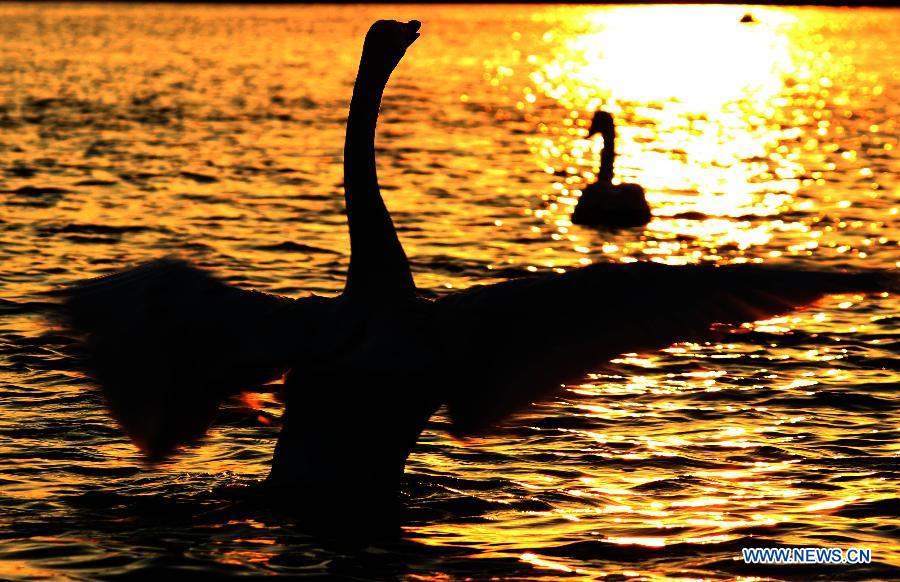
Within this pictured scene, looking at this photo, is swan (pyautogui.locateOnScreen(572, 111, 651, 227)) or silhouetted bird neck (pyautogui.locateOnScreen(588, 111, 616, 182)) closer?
swan (pyautogui.locateOnScreen(572, 111, 651, 227))

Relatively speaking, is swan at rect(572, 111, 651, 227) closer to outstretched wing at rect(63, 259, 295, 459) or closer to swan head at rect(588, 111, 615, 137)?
swan head at rect(588, 111, 615, 137)

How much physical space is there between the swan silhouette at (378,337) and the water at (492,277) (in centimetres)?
39

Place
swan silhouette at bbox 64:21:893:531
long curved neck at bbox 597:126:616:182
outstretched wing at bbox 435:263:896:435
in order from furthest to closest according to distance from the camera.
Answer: long curved neck at bbox 597:126:616:182, outstretched wing at bbox 435:263:896:435, swan silhouette at bbox 64:21:893:531

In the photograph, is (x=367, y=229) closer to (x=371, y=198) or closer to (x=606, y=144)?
(x=371, y=198)

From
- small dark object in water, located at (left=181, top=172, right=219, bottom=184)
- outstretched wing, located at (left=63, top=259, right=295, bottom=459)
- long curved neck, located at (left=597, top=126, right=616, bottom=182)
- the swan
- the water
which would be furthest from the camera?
small dark object in water, located at (left=181, top=172, right=219, bottom=184)

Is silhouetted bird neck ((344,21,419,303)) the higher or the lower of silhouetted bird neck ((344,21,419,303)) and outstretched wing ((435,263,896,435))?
the higher

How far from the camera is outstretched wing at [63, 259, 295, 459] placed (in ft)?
27.3

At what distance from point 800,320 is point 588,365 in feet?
32.1

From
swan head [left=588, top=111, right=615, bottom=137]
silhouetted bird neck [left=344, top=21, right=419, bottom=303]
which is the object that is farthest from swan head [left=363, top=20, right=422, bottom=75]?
swan head [left=588, top=111, right=615, bottom=137]

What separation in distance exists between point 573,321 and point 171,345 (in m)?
2.11

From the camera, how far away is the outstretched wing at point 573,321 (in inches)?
337

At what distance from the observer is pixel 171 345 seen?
27.9ft

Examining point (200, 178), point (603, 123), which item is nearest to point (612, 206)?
point (603, 123)

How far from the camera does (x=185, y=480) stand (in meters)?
11.2
